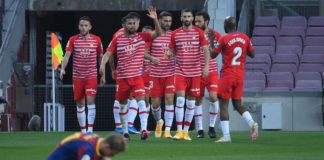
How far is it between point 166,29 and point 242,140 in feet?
9.10

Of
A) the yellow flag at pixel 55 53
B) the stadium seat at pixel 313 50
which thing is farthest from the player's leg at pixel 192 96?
the stadium seat at pixel 313 50

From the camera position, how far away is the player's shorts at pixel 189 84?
71.1 ft

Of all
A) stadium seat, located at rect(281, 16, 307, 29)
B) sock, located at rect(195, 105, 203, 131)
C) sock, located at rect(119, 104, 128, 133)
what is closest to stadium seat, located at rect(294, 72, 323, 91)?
stadium seat, located at rect(281, 16, 307, 29)

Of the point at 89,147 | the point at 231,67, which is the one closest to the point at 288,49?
the point at 231,67

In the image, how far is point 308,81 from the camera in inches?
1201

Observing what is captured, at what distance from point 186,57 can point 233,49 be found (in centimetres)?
138

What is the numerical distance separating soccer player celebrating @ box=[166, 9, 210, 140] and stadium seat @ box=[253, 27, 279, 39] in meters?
11.8

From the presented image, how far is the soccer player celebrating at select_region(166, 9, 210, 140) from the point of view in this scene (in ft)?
70.5

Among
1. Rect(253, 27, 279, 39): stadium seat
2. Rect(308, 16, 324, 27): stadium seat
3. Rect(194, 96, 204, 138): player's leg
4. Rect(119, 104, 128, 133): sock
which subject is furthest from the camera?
Rect(308, 16, 324, 27): stadium seat

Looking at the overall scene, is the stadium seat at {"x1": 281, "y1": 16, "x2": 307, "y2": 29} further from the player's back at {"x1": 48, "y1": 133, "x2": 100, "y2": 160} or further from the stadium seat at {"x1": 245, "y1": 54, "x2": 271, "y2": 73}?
the player's back at {"x1": 48, "y1": 133, "x2": 100, "y2": 160}

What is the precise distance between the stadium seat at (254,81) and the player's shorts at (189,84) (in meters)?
7.93

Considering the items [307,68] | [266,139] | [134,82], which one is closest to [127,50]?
[134,82]

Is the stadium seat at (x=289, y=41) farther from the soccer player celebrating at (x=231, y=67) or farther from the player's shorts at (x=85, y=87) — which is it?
the soccer player celebrating at (x=231, y=67)

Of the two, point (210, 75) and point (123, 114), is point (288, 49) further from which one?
point (123, 114)
